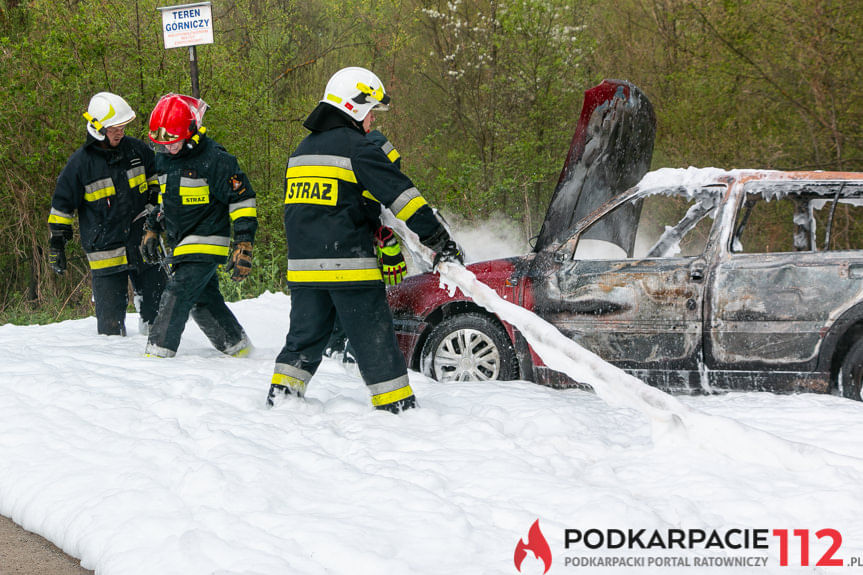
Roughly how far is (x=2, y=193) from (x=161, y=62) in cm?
307

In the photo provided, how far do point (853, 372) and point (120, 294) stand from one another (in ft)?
19.0

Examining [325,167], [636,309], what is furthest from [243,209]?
[636,309]

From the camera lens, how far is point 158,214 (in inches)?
255

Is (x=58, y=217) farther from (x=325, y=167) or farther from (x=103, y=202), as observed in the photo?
(x=325, y=167)

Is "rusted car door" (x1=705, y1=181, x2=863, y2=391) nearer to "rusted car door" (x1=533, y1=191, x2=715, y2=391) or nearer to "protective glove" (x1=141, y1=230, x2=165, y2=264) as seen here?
"rusted car door" (x1=533, y1=191, x2=715, y2=391)

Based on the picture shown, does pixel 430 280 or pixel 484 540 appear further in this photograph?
pixel 430 280

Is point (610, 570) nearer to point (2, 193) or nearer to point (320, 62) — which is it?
point (2, 193)

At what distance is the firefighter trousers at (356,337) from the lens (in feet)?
14.2

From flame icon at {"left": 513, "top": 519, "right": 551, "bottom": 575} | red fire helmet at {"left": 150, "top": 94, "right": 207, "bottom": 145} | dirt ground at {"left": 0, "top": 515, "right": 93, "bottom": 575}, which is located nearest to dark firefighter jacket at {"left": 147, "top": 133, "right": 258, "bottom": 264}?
red fire helmet at {"left": 150, "top": 94, "right": 207, "bottom": 145}

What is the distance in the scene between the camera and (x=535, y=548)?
2812mm

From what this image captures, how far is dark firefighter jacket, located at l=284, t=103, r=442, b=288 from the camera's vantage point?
13.8 ft

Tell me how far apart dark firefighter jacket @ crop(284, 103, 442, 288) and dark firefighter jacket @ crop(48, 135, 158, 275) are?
126 inches

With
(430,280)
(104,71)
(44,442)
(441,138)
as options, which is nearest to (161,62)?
(104,71)

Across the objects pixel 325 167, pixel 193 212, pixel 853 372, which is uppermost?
pixel 325 167
